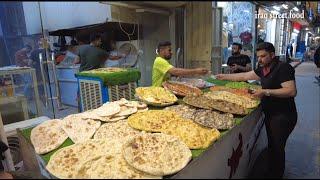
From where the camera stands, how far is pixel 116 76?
310 cm

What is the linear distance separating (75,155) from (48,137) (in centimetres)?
37

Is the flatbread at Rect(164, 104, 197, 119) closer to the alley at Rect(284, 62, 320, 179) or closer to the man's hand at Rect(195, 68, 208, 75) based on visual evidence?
the man's hand at Rect(195, 68, 208, 75)

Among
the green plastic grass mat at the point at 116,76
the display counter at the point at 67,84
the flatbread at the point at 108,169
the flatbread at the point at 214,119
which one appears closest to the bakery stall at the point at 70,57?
the display counter at the point at 67,84

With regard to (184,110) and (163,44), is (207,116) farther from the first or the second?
(163,44)

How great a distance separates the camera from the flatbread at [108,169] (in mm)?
1083

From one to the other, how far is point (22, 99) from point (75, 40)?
7.27ft

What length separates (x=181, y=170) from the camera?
46.7 inches

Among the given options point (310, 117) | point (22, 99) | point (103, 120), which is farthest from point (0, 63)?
point (310, 117)

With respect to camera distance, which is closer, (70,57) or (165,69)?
(165,69)

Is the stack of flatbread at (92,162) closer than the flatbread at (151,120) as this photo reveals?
Yes

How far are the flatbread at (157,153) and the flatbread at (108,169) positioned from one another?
3 centimetres

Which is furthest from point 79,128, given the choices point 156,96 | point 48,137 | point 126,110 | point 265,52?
point 265,52

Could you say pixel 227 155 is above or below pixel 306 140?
above

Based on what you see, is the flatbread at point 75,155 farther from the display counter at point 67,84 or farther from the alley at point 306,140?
the display counter at point 67,84
